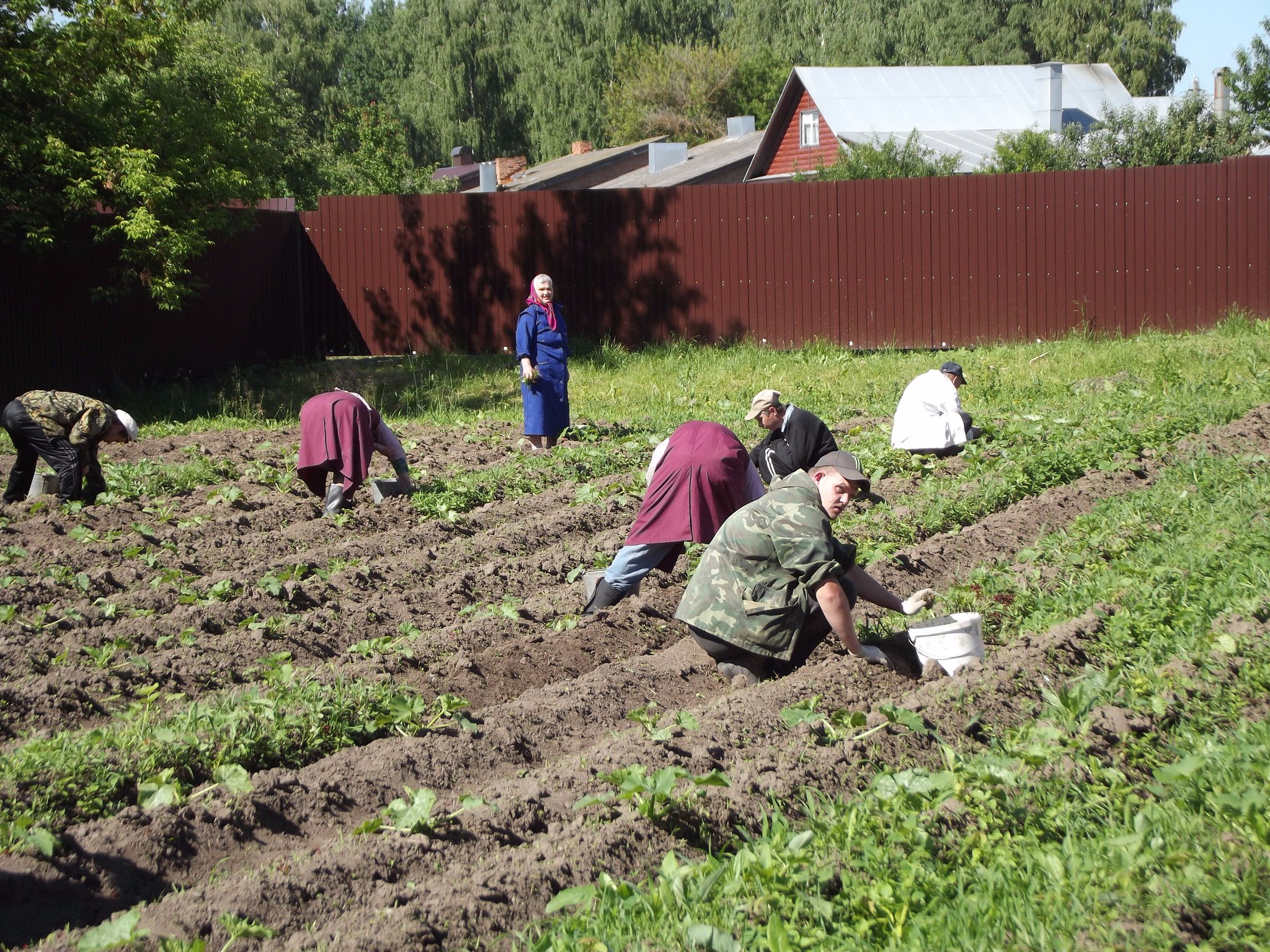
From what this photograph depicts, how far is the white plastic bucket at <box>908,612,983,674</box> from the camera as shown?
17.1ft

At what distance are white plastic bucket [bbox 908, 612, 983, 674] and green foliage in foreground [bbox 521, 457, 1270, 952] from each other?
1.91 ft

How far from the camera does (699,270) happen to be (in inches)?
654

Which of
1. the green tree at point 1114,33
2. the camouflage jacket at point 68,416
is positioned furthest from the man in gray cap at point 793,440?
the green tree at point 1114,33

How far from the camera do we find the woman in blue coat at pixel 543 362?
10.4 metres

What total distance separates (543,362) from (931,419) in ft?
10.7

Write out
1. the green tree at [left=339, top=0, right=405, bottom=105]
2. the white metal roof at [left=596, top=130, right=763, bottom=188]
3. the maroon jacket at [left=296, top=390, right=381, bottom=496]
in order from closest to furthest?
the maroon jacket at [left=296, top=390, right=381, bottom=496] < the white metal roof at [left=596, top=130, right=763, bottom=188] < the green tree at [left=339, top=0, right=405, bottom=105]

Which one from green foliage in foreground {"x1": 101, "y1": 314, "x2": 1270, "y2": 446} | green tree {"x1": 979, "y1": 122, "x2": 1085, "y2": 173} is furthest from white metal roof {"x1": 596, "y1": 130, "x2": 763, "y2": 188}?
green foliage in foreground {"x1": 101, "y1": 314, "x2": 1270, "y2": 446}

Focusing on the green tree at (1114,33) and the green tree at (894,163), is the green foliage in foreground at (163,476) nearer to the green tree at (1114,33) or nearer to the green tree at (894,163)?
the green tree at (894,163)

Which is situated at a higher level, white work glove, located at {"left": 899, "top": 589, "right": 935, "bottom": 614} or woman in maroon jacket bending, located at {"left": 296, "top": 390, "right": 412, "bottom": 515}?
woman in maroon jacket bending, located at {"left": 296, "top": 390, "right": 412, "bottom": 515}

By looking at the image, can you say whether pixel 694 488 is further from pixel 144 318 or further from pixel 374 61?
pixel 374 61

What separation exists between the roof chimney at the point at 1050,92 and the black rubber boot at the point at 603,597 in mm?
28834

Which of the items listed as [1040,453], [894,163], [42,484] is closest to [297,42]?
[894,163]

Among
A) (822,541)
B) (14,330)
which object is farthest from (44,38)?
(822,541)

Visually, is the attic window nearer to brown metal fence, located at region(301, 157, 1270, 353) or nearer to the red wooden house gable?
the red wooden house gable
